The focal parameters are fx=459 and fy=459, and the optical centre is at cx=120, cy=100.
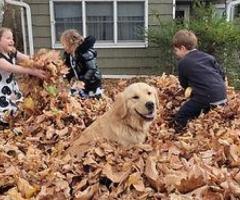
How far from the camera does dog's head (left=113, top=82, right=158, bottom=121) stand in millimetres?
3916

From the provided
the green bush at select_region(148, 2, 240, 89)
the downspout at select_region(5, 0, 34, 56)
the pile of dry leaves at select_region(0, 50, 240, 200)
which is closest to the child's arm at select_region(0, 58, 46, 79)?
the pile of dry leaves at select_region(0, 50, 240, 200)

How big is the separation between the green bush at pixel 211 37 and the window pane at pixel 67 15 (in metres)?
1.91

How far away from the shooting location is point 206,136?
11.1 ft

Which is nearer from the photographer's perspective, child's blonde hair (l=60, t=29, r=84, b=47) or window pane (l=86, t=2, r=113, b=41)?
child's blonde hair (l=60, t=29, r=84, b=47)

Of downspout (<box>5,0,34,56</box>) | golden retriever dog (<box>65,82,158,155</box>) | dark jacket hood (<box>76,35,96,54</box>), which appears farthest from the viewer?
downspout (<box>5,0,34,56</box>)

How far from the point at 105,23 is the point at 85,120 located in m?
7.45

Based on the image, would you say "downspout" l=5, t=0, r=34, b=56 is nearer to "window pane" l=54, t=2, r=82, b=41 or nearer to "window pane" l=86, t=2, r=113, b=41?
"window pane" l=54, t=2, r=82, b=41

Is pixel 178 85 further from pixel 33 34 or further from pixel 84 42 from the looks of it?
pixel 33 34

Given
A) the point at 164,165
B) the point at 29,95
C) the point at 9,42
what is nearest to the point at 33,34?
the point at 9,42

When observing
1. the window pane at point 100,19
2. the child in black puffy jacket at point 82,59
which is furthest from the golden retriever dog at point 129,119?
the window pane at point 100,19

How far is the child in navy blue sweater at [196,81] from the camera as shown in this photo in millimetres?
4691

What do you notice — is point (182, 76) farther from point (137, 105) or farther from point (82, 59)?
point (82, 59)

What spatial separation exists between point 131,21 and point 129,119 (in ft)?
25.7

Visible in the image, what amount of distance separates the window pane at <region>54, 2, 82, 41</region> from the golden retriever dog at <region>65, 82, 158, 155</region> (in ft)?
25.5
